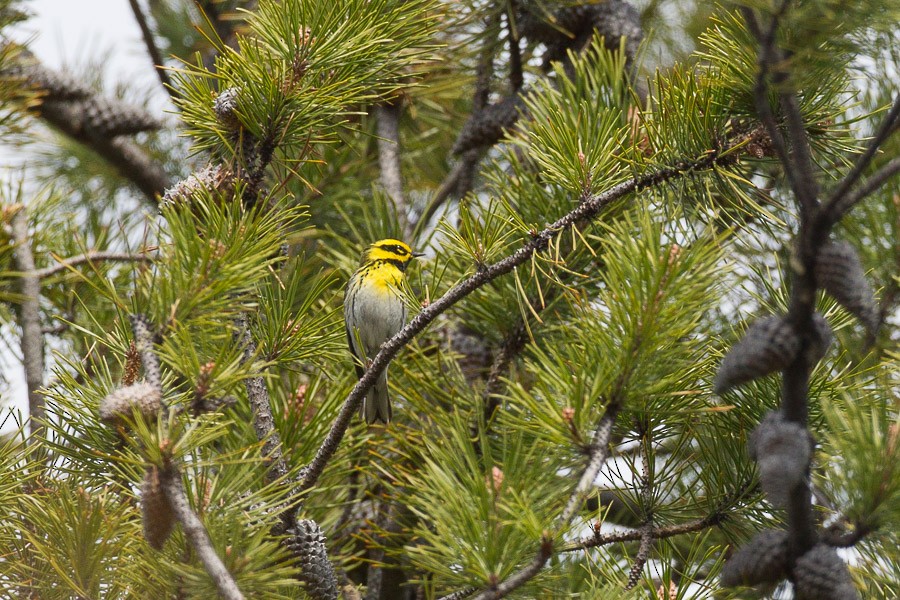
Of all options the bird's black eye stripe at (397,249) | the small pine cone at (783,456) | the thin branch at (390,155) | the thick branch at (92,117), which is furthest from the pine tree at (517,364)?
the thin branch at (390,155)

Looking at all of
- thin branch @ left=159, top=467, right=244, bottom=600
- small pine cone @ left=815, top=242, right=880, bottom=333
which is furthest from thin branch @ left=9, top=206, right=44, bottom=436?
small pine cone @ left=815, top=242, right=880, bottom=333

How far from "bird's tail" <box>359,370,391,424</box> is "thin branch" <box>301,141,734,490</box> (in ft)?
2.05

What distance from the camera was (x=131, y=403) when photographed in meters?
1.03

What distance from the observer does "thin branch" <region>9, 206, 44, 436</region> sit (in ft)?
5.90

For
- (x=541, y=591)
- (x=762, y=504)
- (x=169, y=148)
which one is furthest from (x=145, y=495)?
(x=169, y=148)

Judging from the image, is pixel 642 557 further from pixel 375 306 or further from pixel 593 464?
pixel 375 306

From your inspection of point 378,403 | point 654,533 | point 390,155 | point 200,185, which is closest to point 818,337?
point 654,533

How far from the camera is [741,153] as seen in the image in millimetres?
1354

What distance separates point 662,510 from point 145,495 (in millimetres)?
769

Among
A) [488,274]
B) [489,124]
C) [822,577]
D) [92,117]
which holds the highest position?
[92,117]

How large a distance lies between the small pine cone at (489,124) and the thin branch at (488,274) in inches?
33.7

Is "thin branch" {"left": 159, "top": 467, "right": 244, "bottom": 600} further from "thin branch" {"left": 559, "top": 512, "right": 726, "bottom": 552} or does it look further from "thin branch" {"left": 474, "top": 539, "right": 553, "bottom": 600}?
"thin branch" {"left": 559, "top": 512, "right": 726, "bottom": 552}

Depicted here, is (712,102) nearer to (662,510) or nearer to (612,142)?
(612,142)

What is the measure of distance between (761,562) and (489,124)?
1413 mm
